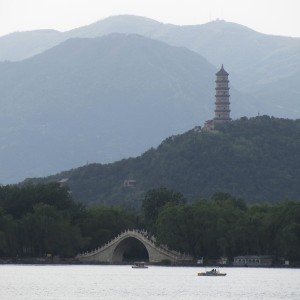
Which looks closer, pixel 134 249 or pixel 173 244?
pixel 173 244

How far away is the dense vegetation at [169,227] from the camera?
159000mm

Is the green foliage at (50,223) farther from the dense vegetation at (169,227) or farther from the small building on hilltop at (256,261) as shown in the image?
the small building on hilltop at (256,261)

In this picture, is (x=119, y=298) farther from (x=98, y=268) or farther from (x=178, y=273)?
(x=98, y=268)

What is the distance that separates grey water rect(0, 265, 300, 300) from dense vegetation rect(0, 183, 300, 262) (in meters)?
5.33

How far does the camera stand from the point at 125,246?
577 feet

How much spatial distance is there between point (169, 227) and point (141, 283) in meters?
36.5

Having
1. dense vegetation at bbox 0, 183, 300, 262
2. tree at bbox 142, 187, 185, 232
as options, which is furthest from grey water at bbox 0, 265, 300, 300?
tree at bbox 142, 187, 185, 232

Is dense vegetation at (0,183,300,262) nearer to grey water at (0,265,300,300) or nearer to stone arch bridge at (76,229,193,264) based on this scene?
stone arch bridge at (76,229,193,264)

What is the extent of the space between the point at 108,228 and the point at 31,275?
42.4 meters

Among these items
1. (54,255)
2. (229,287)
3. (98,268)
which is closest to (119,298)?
(229,287)

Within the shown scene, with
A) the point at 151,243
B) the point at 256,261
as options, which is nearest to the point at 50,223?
the point at 151,243

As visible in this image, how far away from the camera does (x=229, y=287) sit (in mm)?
124125

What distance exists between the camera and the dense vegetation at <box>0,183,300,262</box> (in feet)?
522

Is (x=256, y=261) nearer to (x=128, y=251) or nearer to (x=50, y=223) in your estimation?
(x=50, y=223)
